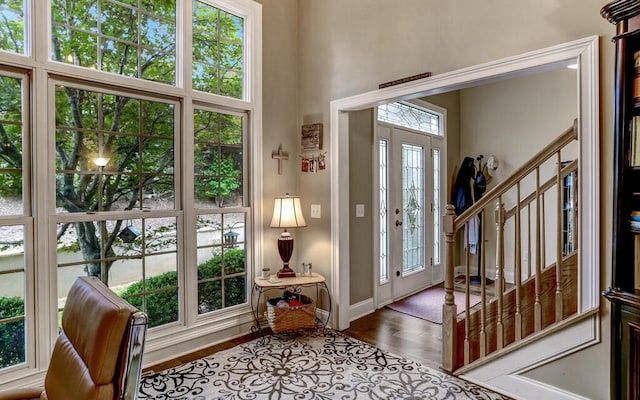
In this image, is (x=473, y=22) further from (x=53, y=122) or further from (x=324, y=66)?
(x=53, y=122)

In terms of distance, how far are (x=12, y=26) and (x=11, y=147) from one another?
722mm

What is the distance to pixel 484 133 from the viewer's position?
5.13m

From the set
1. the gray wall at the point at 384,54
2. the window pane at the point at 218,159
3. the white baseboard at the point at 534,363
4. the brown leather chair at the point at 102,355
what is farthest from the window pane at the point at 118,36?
the white baseboard at the point at 534,363

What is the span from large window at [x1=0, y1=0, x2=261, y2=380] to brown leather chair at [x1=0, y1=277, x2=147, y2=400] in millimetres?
1261

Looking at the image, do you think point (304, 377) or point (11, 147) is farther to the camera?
point (304, 377)

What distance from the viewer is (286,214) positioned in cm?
317

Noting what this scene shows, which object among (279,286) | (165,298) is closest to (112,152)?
(165,298)

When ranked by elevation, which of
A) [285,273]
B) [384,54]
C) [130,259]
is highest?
[384,54]

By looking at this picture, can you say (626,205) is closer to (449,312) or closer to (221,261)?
(449,312)

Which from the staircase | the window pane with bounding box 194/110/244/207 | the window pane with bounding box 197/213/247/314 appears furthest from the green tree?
the staircase

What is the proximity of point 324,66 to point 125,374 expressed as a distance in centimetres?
295

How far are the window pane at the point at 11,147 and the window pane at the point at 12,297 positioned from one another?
157mm

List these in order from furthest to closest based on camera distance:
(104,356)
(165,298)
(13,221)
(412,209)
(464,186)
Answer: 1. (464,186)
2. (412,209)
3. (165,298)
4. (13,221)
5. (104,356)

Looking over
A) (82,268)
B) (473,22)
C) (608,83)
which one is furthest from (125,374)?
(473,22)
